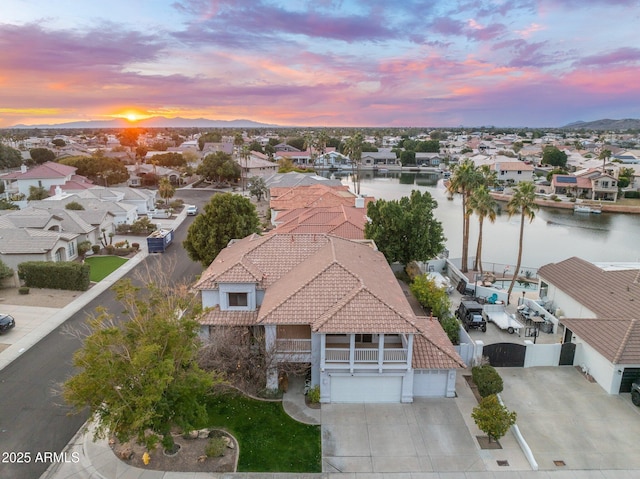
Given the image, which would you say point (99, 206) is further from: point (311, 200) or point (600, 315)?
point (600, 315)

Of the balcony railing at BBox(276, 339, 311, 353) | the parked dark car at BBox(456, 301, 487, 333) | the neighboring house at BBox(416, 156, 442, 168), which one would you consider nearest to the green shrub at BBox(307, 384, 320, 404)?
the balcony railing at BBox(276, 339, 311, 353)

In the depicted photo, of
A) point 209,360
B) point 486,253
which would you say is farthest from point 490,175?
point 209,360

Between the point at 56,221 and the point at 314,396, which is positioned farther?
the point at 56,221

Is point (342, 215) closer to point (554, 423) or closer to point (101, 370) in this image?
point (554, 423)

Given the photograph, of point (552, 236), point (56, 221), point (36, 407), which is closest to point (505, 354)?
point (36, 407)

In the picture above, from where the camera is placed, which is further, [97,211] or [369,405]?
[97,211]

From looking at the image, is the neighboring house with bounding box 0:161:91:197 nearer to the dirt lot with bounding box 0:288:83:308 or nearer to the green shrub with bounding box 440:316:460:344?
the dirt lot with bounding box 0:288:83:308
